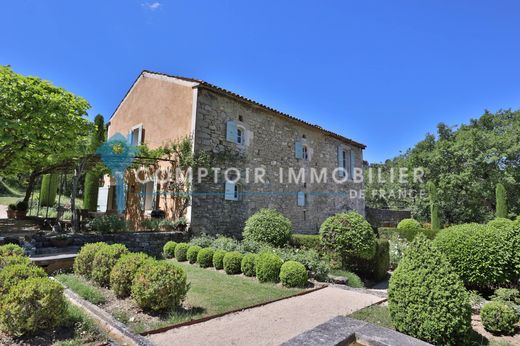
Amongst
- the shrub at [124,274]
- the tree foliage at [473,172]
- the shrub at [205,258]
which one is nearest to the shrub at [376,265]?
the shrub at [205,258]

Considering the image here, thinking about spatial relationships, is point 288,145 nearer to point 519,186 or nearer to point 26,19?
point 26,19

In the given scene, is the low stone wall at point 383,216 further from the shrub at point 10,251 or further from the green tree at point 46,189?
the green tree at point 46,189

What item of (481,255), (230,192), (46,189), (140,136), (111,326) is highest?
(140,136)

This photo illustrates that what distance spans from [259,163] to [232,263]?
6.75 meters

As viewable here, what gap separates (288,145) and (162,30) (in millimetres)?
7958

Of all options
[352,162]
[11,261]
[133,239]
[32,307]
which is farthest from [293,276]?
[352,162]

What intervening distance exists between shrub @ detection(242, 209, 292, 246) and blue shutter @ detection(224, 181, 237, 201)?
227cm

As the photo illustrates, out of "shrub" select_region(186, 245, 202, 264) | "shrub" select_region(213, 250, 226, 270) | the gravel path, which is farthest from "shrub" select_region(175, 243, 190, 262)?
the gravel path

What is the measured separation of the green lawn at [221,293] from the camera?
16.0 feet

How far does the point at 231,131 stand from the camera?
1254 centimetres

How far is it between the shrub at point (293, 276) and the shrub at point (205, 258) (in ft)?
8.01

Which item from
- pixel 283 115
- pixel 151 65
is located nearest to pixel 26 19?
pixel 151 65

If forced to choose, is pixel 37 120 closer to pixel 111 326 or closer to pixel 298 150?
pixel 111 326

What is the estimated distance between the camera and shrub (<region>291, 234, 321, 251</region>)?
9591mm
